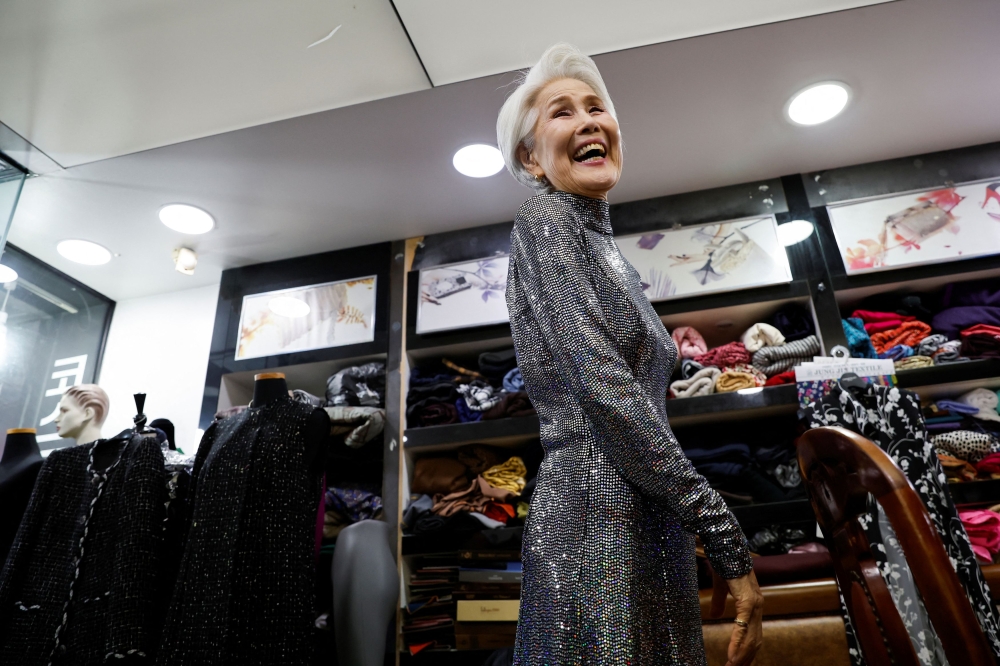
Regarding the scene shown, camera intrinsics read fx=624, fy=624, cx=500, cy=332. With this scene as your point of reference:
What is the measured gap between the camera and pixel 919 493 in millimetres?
1560

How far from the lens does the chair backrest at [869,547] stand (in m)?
0.43

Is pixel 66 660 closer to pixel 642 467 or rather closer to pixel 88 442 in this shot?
pixel 88 442

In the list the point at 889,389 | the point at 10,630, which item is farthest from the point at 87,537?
the point at 889,389

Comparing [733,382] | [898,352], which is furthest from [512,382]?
[898,352]

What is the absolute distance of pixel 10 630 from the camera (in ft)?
6.39

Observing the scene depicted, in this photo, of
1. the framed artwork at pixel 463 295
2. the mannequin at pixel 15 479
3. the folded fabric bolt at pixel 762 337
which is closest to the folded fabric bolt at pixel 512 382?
the framed artwork at pixel 463 295

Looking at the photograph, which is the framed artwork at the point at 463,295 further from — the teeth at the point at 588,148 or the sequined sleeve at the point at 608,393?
the sequined sleeve at the point at 608,393

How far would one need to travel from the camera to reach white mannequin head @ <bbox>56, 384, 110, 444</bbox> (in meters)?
2.49

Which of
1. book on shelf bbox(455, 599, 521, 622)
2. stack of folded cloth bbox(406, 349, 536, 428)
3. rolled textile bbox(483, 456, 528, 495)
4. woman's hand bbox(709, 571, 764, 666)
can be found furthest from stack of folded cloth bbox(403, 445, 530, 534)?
woman's hand bbox(709, 571, 764, 666)

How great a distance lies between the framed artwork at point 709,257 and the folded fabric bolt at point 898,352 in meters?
0.48

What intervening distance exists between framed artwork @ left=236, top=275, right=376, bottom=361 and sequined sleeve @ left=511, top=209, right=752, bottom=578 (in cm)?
217

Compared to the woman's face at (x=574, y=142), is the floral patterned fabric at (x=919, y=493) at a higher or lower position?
lower

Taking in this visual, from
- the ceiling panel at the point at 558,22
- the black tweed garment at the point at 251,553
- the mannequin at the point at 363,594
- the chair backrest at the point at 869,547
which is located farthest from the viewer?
the mannequin at the point at 363,594

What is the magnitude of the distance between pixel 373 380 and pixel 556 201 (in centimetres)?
211
